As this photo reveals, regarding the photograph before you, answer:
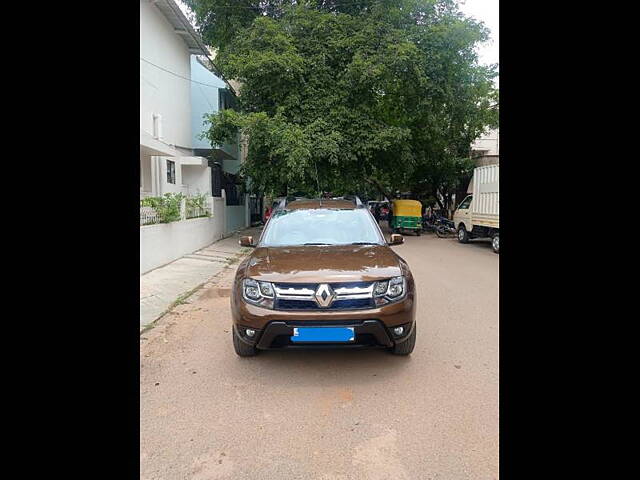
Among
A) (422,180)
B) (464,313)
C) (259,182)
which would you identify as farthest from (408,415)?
(422,180)

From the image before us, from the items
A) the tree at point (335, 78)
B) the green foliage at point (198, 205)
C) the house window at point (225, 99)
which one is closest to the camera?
the green foliage at point (198, 205)

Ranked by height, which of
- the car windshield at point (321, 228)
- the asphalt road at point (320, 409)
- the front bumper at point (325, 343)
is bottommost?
the asphalt road at point (320, 409)

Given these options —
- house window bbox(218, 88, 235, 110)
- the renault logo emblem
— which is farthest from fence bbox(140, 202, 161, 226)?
house window bbox(218, 88, 235, 110)

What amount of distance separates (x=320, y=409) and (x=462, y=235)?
1449 centimetres

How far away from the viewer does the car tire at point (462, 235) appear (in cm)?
1632

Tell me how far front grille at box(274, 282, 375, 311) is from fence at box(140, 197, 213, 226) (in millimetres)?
6362

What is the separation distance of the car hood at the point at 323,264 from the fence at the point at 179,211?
572cm

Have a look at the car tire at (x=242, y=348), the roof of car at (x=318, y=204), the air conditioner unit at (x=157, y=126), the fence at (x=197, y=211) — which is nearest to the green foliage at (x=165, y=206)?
the fence at (x=197, y=211)

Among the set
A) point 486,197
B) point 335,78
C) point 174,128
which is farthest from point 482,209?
point 174,128

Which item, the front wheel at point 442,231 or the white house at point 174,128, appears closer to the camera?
the white house at point 174,128

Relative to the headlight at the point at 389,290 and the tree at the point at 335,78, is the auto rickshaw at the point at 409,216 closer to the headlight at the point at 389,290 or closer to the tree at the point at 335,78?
the tree at the point at 335,78

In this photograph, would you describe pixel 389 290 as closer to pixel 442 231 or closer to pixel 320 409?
pixel 320 409

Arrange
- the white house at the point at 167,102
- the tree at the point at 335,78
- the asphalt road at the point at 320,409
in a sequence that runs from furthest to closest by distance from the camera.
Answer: the tree at the point at 335,78 < the white house at the point at 167,102 < the asphalt road at the point at 320,409

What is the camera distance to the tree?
14.2 meters
